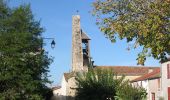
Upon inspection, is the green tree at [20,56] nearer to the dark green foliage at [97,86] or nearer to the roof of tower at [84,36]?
the dark green foliage at [97,86]

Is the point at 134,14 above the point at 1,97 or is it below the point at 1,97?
above

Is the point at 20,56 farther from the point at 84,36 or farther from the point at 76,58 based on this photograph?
the point at 84,36

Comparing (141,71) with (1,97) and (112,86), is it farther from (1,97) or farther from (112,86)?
(1,97)

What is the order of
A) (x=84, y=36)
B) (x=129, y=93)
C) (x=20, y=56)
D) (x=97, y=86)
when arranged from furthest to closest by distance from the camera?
(x=84, y=36) < (x=97, y=86) < (x=129, y=93) < (x=20, y=56)

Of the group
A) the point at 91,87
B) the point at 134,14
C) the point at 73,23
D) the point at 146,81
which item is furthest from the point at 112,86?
the point at 134,14

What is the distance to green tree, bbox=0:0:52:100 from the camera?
31094mm

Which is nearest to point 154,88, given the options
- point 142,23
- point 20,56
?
point 20,56

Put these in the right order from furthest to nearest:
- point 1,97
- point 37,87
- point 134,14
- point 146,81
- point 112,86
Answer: point 146,81 < point 112,86 < point 37,87 < point 1,97 < point 134,14

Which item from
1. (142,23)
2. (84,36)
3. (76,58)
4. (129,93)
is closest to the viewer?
(142,23)

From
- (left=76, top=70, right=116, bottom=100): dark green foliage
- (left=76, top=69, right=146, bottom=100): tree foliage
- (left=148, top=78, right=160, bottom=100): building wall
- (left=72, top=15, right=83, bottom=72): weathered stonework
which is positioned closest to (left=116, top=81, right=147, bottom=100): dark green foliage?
(left=76, top=69, right=146, bottom=100): tree foliage

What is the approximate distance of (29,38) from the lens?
3269 cm

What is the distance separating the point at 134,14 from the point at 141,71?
65.3 m

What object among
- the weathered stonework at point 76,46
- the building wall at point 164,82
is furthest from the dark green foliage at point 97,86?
the weathered stonework at point 76,46

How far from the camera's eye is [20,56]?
104ft
